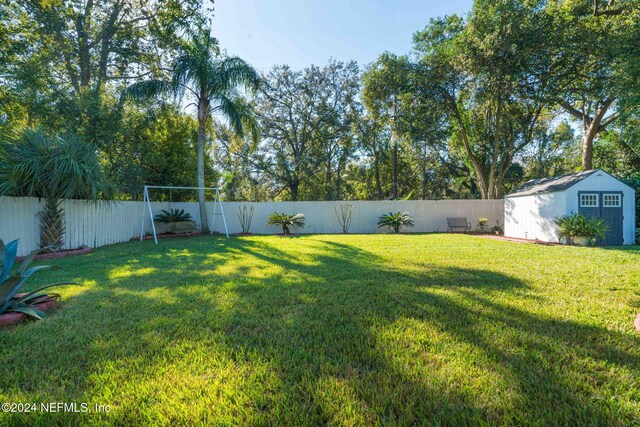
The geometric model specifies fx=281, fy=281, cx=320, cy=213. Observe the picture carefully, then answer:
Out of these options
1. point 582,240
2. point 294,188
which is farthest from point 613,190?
point 294,188

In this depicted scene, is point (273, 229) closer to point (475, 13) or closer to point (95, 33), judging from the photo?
point (95, 33)

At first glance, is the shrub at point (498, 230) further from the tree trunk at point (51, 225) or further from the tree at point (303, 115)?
the tree trunk at point (51, 225)

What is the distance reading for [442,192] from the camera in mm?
26344

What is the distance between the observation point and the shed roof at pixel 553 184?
9625mm

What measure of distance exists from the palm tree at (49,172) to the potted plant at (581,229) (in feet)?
44.3

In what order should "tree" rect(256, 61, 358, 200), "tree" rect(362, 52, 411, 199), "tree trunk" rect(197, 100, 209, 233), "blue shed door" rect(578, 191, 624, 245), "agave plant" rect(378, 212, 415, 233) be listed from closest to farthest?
"blue shed door" rect(578, 191, 624, 245), "tree trunk" rect(197, 100, 209, 233), "agave plant" rect(378, 212, 415, 233), "tree" rect(362, 52, 411, 199), "tree" rect(256, 61, 358, 200)

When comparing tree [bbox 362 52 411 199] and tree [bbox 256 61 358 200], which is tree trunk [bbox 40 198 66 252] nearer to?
tree [bbox 362 52 411 199]

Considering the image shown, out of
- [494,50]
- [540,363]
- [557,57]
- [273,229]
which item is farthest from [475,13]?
[540,363]

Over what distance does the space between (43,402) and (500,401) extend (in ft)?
8.21

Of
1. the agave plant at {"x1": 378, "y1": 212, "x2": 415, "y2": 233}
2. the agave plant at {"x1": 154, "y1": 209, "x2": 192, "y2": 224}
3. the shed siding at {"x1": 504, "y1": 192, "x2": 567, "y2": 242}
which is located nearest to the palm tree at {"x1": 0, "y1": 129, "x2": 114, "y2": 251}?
the agave plant at {"x1": 154, "y1": 209, "x2": 192, "y2": 224}

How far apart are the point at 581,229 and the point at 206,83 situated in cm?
1373

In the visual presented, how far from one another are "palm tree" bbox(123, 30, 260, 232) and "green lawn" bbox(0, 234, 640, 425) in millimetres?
8550

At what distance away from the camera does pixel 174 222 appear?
1162cm

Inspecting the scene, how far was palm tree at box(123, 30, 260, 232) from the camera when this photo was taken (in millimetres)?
10414
